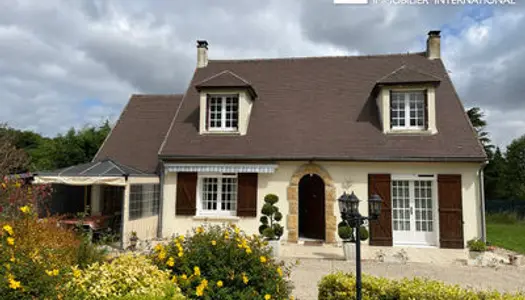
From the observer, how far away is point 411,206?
12.4 m

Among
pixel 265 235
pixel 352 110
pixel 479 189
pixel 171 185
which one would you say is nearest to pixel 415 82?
pixel 352 110

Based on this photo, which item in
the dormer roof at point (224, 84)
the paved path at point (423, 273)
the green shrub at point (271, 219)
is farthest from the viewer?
the dormer roof at point (224, 84)

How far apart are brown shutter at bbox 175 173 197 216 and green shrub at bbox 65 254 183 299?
27.7 feet

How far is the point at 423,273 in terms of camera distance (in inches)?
343

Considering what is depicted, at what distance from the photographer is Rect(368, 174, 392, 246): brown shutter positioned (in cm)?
1205

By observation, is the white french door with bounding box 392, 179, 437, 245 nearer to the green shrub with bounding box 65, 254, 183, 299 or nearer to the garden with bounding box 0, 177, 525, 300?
the garden with bounding box 0, 177, 525, 300

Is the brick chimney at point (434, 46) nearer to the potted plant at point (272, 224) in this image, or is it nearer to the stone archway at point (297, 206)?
the stone archway at point (297, 206)

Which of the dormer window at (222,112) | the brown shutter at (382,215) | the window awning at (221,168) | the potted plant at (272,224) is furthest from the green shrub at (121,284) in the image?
the dormer window at (222,112)

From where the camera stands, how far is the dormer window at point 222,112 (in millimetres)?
14531

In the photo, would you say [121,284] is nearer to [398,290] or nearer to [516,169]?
[398,290]

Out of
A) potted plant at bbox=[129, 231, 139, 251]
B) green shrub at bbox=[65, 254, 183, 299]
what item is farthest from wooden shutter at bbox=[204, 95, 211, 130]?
green shrub at bbox=[65, 254, 183, 299]

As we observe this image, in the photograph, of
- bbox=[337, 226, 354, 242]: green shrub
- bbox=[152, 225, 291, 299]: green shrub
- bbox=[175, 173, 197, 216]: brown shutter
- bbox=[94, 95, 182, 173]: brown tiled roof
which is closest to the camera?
bbox=[152, 225, 291, 299]: green shrub

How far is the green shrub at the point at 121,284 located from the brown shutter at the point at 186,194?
846 centimetres

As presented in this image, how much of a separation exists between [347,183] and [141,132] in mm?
10888
